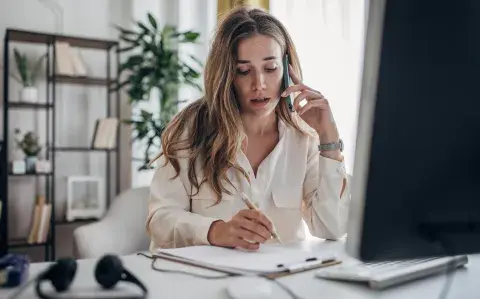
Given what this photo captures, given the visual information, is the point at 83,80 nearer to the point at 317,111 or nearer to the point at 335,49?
the point at 335,49

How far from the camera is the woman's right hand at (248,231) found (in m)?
1.02

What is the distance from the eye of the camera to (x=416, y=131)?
0.51 meters

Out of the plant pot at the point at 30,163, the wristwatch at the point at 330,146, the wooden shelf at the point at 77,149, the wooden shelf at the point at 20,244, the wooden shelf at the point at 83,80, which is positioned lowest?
the wooden shelf at the point at 20,244

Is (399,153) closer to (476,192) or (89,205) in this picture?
(476,192)

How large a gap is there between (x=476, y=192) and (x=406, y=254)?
0.11m

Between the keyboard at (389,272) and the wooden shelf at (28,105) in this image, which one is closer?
the keyboard at (389,272)

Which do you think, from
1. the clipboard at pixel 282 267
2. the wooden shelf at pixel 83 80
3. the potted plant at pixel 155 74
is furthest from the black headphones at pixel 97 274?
the wooden shelf at pixel 83 80

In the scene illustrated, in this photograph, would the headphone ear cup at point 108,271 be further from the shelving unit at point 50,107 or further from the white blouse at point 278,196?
the shelving unit at point 50,107

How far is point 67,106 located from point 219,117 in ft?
7.00

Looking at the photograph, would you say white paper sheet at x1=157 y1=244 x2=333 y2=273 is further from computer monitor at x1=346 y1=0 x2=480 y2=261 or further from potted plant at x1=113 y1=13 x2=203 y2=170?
potted plant at x1=113 y1=13 x2=203 y2=170

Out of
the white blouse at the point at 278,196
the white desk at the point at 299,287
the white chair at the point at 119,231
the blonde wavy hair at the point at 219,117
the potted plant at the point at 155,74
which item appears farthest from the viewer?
the potted plant at the point at 155,74

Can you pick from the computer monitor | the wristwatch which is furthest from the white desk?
the wristwatch

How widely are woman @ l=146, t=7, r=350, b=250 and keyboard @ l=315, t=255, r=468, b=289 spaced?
60 cm

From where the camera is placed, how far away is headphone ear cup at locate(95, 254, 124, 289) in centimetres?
71
